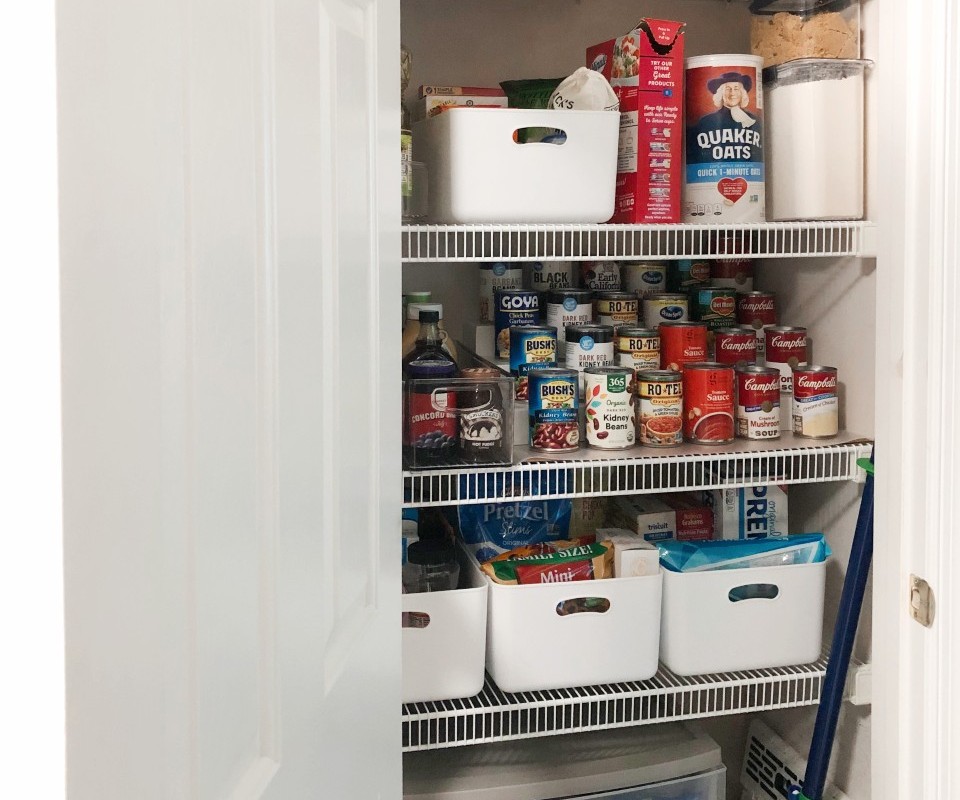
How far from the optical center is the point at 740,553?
159cm

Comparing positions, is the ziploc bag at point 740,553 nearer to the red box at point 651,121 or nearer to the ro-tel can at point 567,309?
the ro-tel can at point 567,309

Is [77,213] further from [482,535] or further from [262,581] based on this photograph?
[482,535]

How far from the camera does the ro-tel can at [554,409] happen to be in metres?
1.51

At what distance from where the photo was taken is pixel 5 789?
315mm

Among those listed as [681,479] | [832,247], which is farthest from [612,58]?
[681,479]

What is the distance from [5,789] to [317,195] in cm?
38

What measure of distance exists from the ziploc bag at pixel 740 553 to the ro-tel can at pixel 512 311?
0.41 m

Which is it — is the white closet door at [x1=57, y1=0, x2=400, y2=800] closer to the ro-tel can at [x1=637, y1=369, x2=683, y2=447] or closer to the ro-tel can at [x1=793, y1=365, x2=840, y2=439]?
the ro-tel can at [x1=637, y1=369, x2=683, y2=447]

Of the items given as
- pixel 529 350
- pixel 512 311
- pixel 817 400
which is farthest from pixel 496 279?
pixel 817 400

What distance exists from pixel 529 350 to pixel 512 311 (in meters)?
0.11

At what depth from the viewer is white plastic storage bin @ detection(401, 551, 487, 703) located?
4.85 ft

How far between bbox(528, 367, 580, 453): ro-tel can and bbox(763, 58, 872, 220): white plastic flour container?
0.46m

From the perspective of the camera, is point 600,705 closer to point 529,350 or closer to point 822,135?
point 529,350

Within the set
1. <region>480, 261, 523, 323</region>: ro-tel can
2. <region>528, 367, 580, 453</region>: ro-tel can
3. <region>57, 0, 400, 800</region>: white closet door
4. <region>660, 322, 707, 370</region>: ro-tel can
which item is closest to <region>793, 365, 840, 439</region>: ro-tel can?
<region>660, 322, 707, 370</region>: ro-tel can
